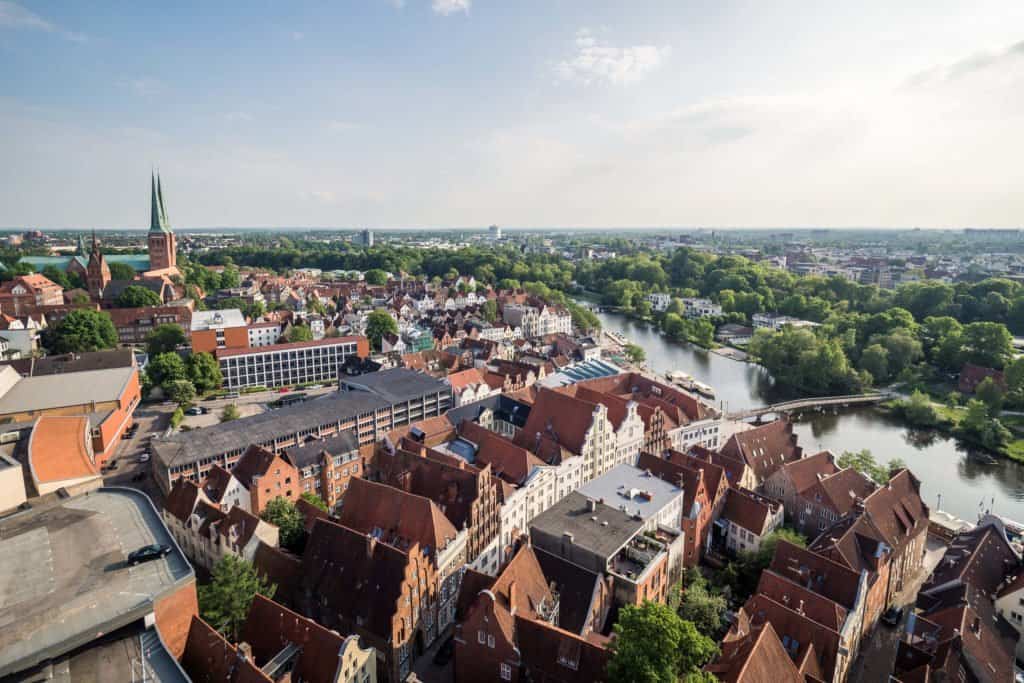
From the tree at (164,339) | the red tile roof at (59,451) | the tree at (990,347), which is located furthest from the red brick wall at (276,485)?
the tree at (990,347)

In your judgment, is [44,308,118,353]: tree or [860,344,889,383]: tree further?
[860,344,889,383]: tree

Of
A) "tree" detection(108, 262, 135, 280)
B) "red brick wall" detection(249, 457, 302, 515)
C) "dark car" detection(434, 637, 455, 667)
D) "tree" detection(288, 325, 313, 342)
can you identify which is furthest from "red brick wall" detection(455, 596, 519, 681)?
"tree" detection(108, 262, 135, 280)

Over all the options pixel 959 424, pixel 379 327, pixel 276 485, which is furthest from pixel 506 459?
pixel 959 424

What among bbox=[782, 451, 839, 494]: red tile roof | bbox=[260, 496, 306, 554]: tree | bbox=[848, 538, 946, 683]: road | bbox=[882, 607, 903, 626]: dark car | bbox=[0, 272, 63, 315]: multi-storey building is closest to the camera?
bbox=[848, 538, 946, 683]: road

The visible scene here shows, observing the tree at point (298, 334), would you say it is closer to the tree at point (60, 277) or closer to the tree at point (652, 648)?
the tree at point (60, 277)

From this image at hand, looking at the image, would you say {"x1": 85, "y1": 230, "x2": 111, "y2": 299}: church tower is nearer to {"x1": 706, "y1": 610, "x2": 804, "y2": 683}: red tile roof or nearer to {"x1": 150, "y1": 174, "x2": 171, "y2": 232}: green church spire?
{"x1": 150, "y1": 174, "x2": 171, "y2": 232}: green church spire

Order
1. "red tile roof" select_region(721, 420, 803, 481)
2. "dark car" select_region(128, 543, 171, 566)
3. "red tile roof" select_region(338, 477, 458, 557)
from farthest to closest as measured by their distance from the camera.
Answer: "red tile roof" select_region(721, 420, 803, 481) < "red tile roof" select_region(338, 477, 458, 557) < "dark car" select_region(128, 543, 171, 566)

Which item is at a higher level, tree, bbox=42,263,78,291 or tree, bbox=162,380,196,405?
tree, bbox=42,263,78,291

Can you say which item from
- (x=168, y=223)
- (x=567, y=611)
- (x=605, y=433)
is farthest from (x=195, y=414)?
(x=168, y=223)

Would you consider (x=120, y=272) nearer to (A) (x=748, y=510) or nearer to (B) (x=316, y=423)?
(B) (x=316, y=423)
